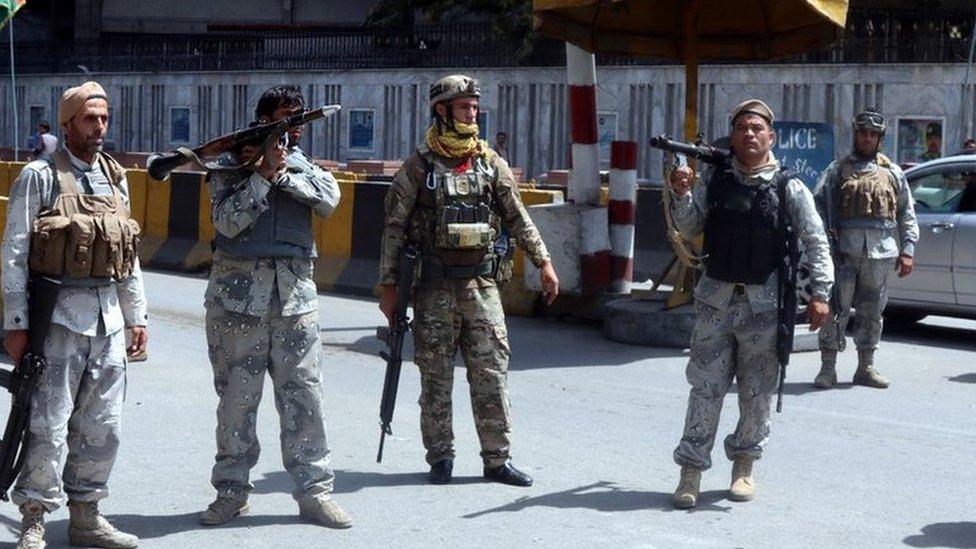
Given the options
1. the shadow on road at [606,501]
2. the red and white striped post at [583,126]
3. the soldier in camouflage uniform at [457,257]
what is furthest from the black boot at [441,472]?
the red and white striped post at [583,126]

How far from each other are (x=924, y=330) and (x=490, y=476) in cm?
725

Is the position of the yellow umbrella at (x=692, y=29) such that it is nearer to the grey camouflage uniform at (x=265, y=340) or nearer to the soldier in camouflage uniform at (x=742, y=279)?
the soldier in camouflage uniform at (x=742, y=279)

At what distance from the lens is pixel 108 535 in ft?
21.0

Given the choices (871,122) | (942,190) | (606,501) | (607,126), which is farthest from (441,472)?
(607,126)

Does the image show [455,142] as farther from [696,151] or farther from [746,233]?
[746,233]

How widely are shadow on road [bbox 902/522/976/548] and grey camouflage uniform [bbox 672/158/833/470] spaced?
85 cm

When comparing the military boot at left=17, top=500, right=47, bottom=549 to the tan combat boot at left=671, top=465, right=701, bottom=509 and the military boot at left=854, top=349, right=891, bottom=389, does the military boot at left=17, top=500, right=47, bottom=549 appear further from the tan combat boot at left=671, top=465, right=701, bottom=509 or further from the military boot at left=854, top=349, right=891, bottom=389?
the military boot at left=854, top=349, right=891, bottom=389

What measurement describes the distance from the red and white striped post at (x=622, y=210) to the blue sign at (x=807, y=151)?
1180 millimetres

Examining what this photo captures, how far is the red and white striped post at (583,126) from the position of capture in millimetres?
13172

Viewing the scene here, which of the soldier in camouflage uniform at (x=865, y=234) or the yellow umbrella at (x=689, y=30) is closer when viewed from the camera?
the soldier in camouflage uniform at (x=865, y=234)

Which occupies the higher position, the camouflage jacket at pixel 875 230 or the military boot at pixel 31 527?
the camouflage jacket at pixel 875 230

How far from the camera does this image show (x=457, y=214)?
7473mm

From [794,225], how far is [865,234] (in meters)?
3.57

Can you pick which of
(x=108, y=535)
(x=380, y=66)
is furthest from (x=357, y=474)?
(x=380, y=66)
